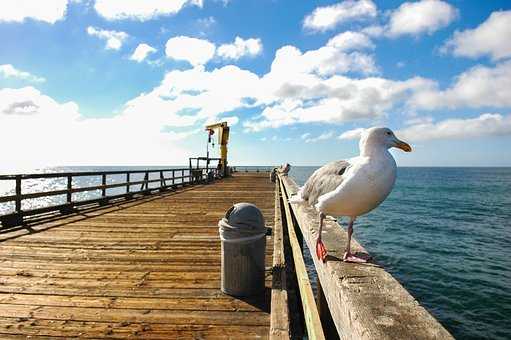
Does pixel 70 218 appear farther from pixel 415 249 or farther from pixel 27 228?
pixel 415 249

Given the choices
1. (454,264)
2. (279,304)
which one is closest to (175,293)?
(279,304)

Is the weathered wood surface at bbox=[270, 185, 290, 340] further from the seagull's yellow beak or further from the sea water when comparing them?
the sea water

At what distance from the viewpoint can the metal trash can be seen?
4.08 meters

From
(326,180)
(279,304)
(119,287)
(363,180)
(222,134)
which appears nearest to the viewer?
(363,180)

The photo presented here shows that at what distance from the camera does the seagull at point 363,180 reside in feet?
9.20

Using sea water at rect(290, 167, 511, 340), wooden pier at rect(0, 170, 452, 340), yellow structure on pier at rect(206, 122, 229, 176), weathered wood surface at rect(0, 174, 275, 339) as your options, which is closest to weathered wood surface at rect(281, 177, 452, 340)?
wooden pier at rect(0, 170, 452, 340)

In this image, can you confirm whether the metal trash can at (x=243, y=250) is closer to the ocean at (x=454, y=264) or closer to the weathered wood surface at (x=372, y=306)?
the weathered wood surface at (x=372, y=306)

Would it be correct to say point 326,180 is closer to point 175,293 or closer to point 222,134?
point 175,293

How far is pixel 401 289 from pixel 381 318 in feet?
1.63

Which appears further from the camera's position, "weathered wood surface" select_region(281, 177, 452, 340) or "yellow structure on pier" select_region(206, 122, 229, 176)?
"yellow structure on pier" select_region(206, 122, 229, 176)

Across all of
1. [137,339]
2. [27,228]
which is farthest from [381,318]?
[27,228]

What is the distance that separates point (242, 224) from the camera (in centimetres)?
411

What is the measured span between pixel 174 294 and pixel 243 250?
1049 millimetres

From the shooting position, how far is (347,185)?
2873 mm
